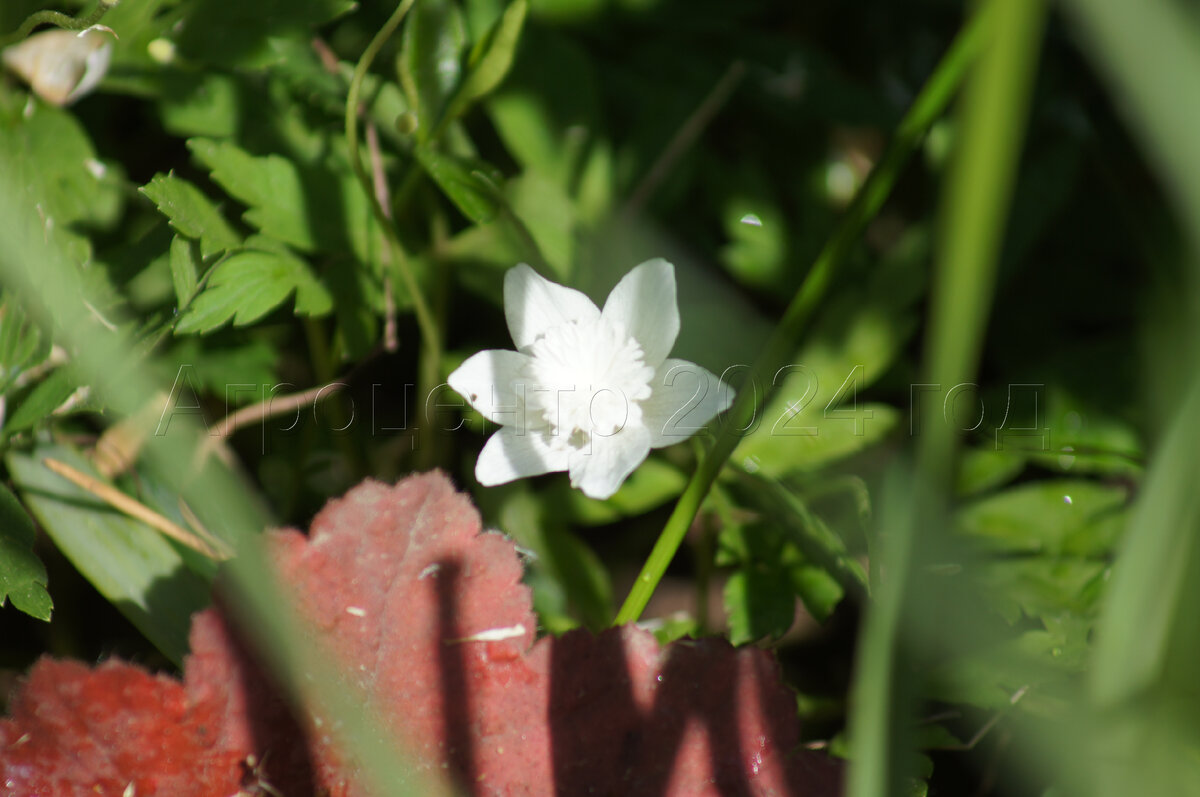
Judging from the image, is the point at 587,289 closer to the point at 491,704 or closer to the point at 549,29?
the point at 549,29

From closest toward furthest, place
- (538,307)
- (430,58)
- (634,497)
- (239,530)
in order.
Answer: (239,530) < (538,307) < (430,58) < (634,497)

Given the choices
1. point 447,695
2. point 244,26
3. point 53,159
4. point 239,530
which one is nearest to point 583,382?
point 447,695

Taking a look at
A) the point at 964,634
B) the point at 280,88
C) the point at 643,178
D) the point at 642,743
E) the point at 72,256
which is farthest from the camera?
the point at 643,178

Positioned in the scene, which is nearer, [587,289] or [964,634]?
[964,634]

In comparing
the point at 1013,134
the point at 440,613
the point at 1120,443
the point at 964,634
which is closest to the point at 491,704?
the point at 440,613

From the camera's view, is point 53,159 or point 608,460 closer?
point 608,460

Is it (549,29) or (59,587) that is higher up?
(549,29)

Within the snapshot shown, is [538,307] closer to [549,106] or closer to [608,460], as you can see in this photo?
[608,460]
